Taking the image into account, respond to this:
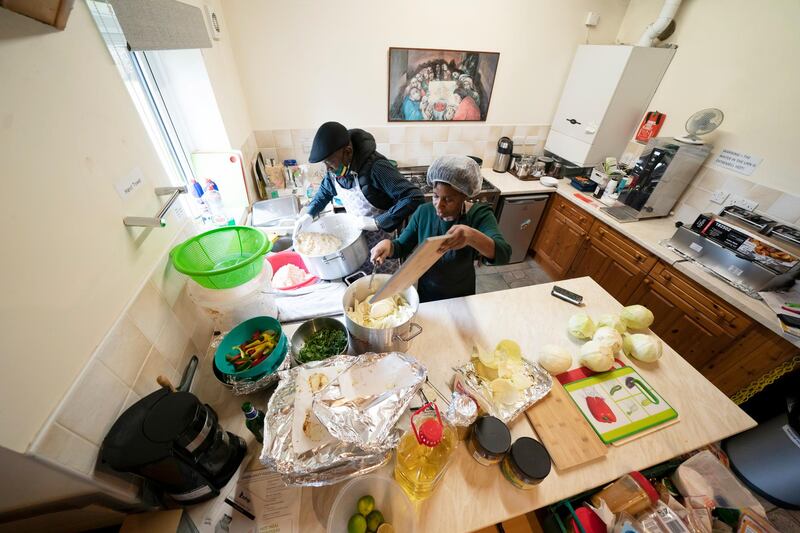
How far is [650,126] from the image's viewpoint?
2.45 meters

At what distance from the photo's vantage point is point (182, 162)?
1.59m

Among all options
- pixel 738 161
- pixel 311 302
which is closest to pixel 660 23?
pixel 738 161

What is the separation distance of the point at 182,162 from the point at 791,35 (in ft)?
12.3

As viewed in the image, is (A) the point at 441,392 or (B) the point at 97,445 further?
(A) the point at 441,392

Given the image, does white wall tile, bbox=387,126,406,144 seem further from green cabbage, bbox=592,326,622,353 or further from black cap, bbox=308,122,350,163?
green cabbage, bbox=592,326,622,353

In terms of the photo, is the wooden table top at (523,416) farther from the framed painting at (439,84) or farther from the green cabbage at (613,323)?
the framed painting at (439,84)

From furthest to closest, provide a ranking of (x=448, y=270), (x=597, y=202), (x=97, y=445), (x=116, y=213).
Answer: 1. (x=597, y=202)
2. (x=448, y=270)
3. (x=116, y=213)
4. (x=97, y=445)

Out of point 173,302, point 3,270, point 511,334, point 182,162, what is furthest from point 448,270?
point 182,162

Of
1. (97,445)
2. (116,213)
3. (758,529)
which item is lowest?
(758,529)

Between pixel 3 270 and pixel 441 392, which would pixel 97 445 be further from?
pixel 441 392

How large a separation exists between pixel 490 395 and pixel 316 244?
1099mm

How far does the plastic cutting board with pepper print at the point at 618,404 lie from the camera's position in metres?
0.90

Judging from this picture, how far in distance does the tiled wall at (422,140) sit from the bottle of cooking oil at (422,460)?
2540 millimetres

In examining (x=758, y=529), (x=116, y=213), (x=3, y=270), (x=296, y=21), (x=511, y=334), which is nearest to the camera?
(x=3, y=270)
